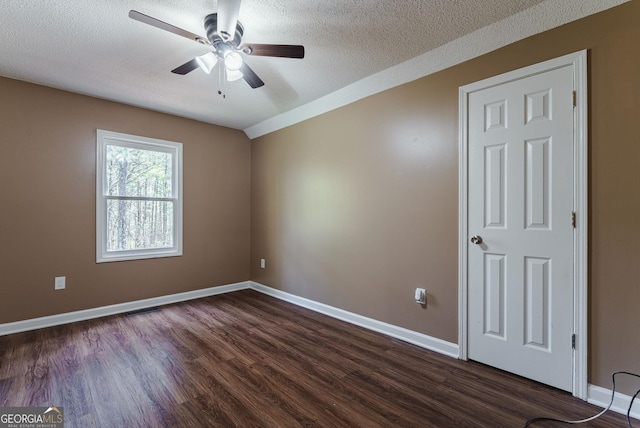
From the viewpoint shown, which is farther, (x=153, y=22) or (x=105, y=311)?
(x=105, y=311)

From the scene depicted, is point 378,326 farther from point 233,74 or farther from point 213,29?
point 213,29

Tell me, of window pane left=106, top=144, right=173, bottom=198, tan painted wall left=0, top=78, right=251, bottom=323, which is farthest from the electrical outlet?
window pane left=106, top=144, right=173, bottom=198

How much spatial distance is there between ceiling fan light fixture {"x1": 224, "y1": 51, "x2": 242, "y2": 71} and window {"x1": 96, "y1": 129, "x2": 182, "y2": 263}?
2.25 meters

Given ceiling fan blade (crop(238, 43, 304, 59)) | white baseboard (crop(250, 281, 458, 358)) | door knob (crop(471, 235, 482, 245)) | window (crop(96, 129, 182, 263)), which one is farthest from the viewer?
window (crop(96, 129, 182, 263))

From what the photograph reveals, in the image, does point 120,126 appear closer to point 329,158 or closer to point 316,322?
point 329,158

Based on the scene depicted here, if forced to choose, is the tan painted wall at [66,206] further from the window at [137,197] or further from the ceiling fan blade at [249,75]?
the ceiling fan blade at [249,75]

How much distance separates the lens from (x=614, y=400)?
166cm

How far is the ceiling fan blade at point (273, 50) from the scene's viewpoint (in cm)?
183

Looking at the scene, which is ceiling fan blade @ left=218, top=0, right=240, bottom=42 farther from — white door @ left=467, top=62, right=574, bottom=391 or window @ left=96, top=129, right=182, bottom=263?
window @ left=96, top=129, right=182, bottom=263

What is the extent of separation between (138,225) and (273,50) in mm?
2914

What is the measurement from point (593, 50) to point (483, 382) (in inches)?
87.6

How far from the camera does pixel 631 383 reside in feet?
5.33

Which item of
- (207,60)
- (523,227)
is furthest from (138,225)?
(523,227)

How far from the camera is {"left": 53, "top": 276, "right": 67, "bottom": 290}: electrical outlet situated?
3.04 m
